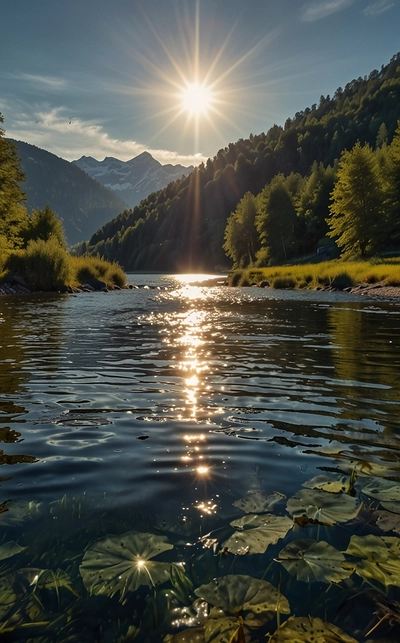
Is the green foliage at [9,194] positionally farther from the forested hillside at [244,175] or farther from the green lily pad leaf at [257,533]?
the forested hillside at [244,175]

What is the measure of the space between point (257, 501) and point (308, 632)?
1392 millimetres

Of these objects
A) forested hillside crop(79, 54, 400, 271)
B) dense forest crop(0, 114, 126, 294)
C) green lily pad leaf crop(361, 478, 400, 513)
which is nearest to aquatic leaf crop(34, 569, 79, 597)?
green lily pad leaf crop(361, 478, 400, 513)

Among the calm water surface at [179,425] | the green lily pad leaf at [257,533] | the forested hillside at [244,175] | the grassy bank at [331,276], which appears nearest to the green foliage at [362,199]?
the grassy bank at [331,276]

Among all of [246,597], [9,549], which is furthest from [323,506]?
[9,549]

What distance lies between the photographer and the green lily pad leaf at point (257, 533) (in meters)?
3.04

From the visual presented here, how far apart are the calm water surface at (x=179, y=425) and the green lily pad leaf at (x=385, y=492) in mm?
231

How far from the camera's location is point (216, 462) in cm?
459

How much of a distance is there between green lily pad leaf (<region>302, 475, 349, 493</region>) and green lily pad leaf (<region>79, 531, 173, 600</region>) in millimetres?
1547

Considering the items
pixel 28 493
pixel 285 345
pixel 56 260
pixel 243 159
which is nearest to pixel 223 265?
pixel 243 159

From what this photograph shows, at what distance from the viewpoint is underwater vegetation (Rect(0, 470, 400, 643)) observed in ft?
7.84

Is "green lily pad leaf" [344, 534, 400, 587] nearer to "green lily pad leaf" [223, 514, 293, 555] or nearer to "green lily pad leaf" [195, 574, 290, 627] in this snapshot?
"green lily pad leaf" [223, 514, 293, 555]

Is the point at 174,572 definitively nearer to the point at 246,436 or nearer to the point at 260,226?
the point at 246,436

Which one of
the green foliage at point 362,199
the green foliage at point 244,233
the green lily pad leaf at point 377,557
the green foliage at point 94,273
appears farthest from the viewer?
the green foliage at point 244,233

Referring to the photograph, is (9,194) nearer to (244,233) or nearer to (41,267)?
(41,267)
